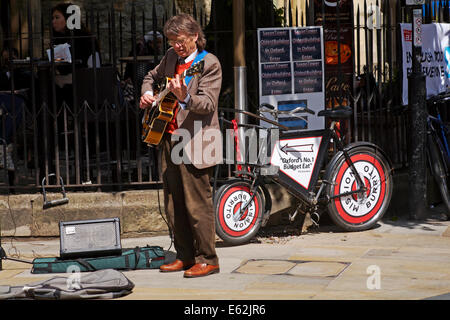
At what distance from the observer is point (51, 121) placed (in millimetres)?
8484

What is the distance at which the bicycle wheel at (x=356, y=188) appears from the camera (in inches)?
310

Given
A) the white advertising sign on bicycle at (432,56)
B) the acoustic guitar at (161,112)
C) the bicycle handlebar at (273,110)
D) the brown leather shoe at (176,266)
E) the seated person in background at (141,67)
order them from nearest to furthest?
the acoustic guitar at (161,112), the brown leather shoe at (176,266), the bicycle handlebar at (273,110), the seated person in background at (141,67), the white advertising sign on bicycle at (432,56)

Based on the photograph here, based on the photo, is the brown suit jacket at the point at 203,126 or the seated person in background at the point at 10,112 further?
the seated person in background at the point at 10,112

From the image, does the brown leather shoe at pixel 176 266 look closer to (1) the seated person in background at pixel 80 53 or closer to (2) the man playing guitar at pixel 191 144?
(2) the man playing guitar at pixel 191 144

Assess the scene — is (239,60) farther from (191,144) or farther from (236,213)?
(191,144)

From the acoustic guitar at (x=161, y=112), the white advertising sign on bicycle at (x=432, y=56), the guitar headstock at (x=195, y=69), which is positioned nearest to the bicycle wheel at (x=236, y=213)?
the acoustic guitar at (x=161, y=112)

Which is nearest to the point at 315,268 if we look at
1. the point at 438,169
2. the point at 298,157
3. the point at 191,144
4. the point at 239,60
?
the point at 191,144

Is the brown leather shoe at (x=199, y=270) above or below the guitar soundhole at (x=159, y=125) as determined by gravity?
below

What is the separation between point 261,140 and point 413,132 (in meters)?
1.80

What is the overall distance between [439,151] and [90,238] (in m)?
3.86

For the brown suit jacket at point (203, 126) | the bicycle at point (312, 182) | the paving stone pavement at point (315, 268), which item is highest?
the brown suit jacket at point (203, 126)

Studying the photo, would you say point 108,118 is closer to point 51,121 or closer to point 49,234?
point 51,121

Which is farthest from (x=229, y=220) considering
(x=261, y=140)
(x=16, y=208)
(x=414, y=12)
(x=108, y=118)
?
(x=414, y=12)

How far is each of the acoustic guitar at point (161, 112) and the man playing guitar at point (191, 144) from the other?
0.04 metres
